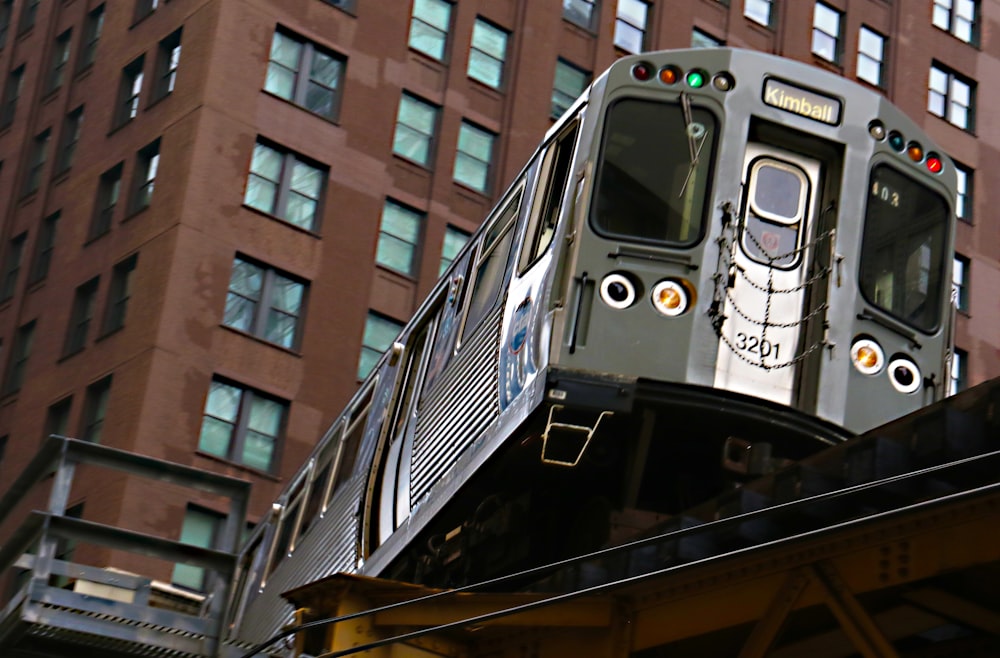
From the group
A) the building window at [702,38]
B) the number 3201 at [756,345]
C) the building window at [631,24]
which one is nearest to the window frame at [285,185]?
the building window at [631,24]

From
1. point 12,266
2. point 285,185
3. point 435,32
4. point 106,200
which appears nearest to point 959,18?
point 435,32

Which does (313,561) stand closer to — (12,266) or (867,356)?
(867,356)

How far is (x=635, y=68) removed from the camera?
11.9 meters

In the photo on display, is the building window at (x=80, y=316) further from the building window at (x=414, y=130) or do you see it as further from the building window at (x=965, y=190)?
the building window at (x=965, y=190)

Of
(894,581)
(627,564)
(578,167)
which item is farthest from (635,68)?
(894,581)

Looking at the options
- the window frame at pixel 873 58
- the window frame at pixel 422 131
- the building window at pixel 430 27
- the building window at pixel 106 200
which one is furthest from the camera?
the window frame at pixel 873 58

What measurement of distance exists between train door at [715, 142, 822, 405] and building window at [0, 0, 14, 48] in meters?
33.9

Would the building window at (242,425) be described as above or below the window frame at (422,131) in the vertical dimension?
below

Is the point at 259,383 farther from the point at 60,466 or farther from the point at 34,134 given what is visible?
the point at 60,466

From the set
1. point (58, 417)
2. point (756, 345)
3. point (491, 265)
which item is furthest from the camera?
point (58, 417)

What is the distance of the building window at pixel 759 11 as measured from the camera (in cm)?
4288

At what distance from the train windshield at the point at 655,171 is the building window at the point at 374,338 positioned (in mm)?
22760

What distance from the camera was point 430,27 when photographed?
37812 millimetres

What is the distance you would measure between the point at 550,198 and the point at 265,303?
22.2 m
